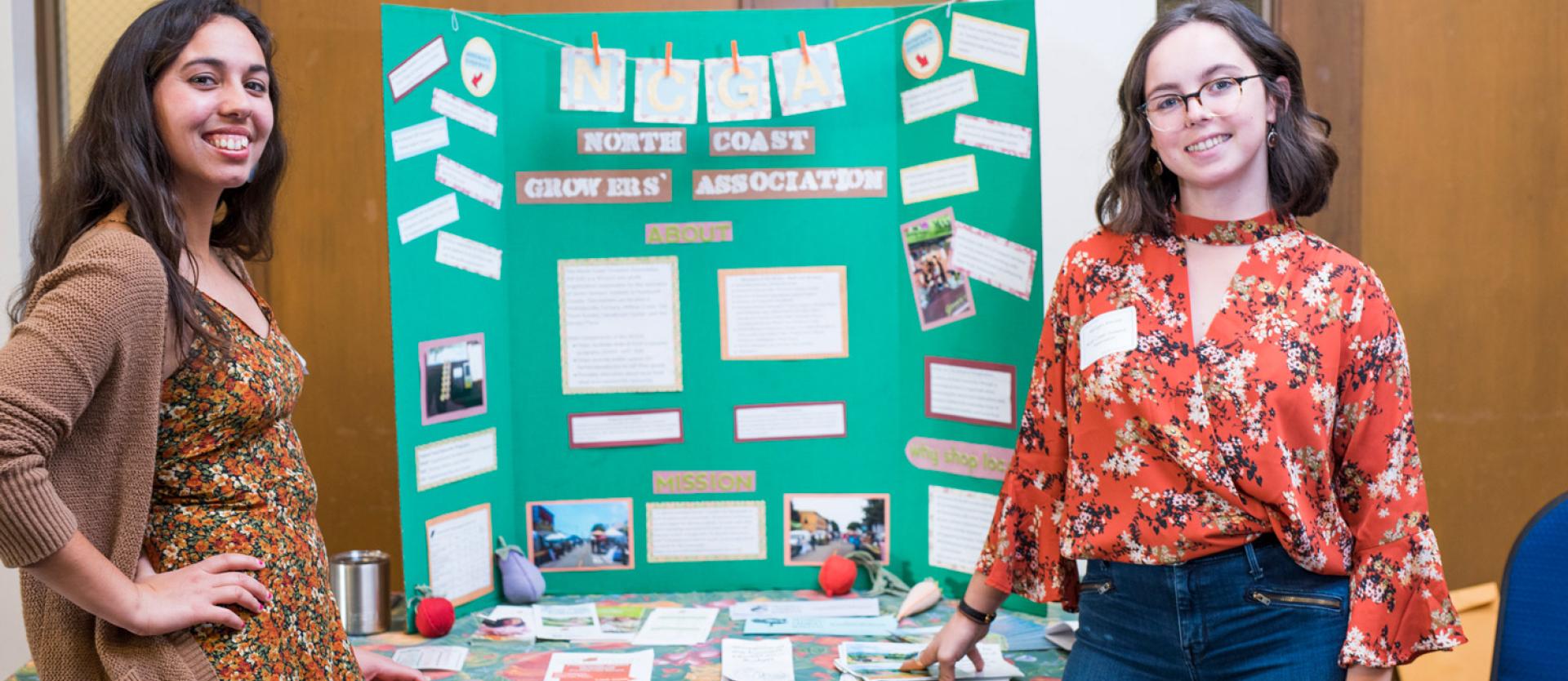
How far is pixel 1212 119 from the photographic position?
5.69 ft

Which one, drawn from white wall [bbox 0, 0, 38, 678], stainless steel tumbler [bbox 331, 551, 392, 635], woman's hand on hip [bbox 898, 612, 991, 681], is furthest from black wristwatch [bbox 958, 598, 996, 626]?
white wall [bbox 0, 0, 38, 678]

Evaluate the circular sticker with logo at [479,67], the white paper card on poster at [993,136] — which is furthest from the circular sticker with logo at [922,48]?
the circular sticker with logo at [479,67]

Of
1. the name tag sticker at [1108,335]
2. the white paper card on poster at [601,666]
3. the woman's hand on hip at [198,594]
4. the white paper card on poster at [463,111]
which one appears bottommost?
the white paper card on poster at [601,666]

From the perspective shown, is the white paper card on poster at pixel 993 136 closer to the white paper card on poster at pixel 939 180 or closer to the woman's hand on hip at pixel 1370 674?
the white paper card on poster at pixel 939 180

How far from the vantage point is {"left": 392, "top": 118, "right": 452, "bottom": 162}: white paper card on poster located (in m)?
2.48

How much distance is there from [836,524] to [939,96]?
40.1 inches

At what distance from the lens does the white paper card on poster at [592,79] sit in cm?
270

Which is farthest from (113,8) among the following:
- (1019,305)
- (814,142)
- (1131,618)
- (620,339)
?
(1131,618)

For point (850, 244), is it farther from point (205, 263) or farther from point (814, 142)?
point (205, 263)

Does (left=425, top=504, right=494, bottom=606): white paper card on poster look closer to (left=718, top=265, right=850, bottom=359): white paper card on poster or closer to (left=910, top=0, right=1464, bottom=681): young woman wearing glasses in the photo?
(left=718, top=265, right=850, bottom=359): white paper card on poster

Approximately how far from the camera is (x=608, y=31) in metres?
2.70

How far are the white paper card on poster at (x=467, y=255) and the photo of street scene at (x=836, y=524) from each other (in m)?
0.87

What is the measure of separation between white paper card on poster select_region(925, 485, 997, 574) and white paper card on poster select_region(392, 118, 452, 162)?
1.34 m

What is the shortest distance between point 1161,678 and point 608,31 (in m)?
1.80
